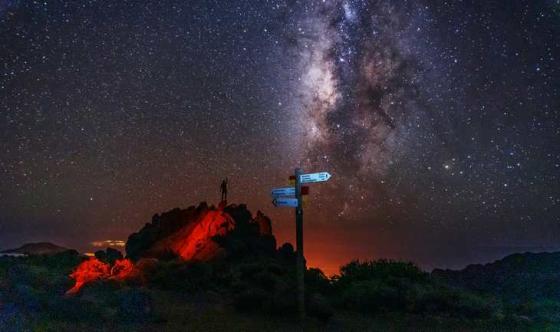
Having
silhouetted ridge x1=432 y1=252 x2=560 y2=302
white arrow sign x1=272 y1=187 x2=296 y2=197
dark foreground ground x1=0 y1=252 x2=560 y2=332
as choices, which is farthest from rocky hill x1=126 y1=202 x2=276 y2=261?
silhouetted ridge x1=432 y1=252 x2=560 y2=302

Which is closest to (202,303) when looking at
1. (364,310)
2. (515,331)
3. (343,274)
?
(364,310)

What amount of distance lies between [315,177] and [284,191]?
100cm

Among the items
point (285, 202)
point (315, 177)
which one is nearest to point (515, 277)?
point (315, 177)

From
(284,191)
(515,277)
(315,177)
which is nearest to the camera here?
(315,177)

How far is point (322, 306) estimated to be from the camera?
16203 millimetres

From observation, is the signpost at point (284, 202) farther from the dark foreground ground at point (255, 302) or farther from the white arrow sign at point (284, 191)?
the dark foreground ground at point (255, 302)

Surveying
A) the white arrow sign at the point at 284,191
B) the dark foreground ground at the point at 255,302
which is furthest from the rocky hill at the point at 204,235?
the white arrow sign at the point at 284,191

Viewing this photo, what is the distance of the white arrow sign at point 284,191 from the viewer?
1507cm

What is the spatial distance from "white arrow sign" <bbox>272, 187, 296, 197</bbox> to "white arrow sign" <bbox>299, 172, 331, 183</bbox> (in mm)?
386

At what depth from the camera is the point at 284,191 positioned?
15188 mm

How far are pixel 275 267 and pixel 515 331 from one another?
922 centimetres

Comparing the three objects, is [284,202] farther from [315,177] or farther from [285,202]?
[315,177]

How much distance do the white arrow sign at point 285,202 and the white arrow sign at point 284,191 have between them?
0.58 feet

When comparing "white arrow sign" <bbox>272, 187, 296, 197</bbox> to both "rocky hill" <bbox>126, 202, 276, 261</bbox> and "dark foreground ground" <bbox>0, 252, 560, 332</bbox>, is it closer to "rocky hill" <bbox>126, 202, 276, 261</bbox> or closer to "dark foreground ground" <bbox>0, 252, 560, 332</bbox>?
"dark foreground ground" <bbox>0, 252, 560, 332</bbox>
